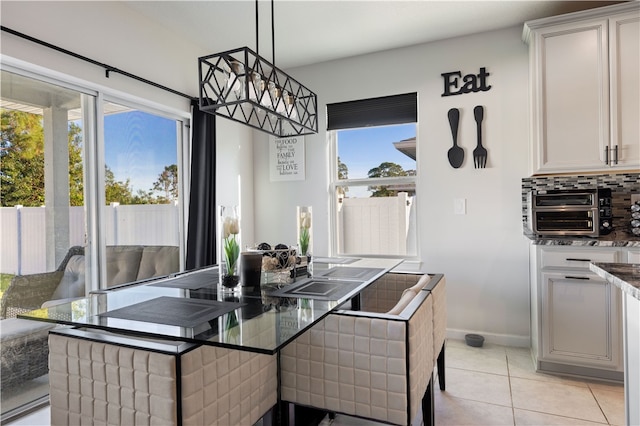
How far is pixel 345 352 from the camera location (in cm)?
149

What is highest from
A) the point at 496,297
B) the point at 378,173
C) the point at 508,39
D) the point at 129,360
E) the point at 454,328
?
the point at 508,39

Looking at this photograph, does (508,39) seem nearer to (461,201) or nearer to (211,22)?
(461,201)

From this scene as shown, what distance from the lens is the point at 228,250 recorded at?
5.45 feet

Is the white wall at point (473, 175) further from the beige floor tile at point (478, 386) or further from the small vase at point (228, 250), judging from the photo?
the small vase at point (228, 250)

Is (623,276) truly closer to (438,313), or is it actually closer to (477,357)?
(438,313)

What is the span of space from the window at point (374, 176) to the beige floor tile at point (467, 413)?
148 cm

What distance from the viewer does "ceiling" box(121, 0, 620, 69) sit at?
2656mm

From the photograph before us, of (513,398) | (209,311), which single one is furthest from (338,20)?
(513,398)

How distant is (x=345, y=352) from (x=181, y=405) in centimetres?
63

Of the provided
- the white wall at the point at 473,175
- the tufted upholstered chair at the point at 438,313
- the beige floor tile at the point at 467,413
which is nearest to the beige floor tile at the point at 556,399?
the beige floor tile at the point at 467,413

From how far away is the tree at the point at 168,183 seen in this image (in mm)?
3062

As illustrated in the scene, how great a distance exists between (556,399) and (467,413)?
1.99ft

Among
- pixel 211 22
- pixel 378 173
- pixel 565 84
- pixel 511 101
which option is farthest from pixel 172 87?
pixel 565 84

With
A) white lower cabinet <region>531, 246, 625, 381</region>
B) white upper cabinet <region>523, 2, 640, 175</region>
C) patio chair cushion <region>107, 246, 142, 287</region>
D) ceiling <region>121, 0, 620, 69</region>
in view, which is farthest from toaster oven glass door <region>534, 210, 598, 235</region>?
patio chair cushion <region>107, 246, 142, 287</region>
